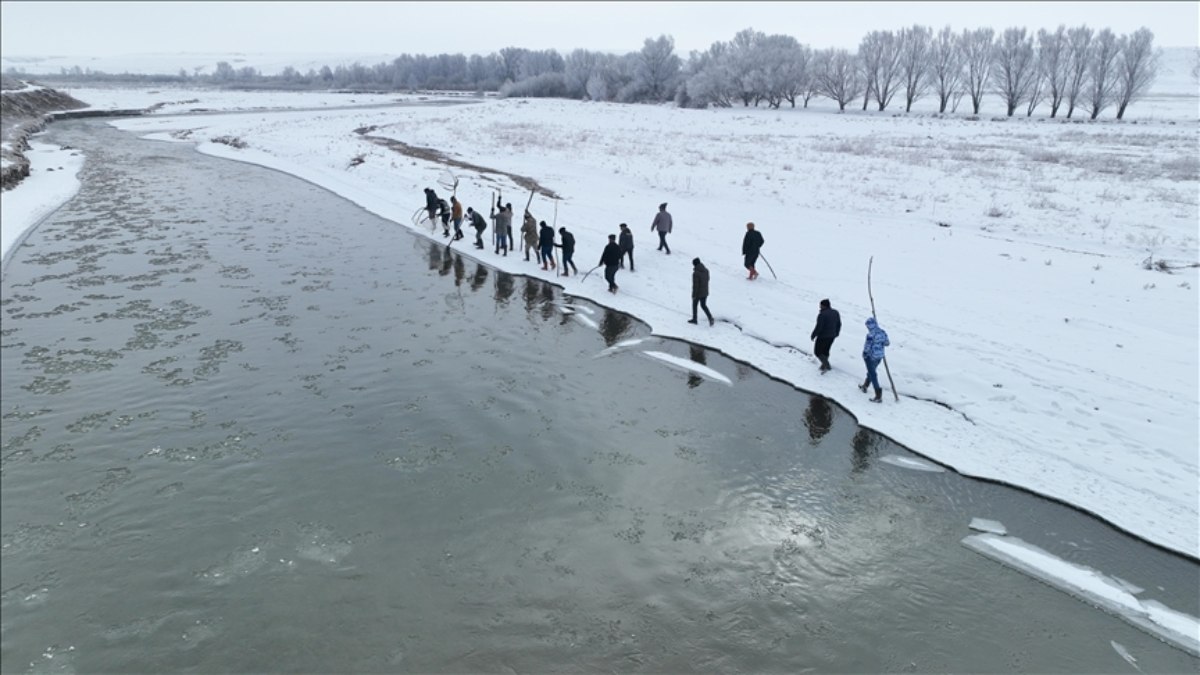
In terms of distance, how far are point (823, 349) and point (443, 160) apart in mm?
33604

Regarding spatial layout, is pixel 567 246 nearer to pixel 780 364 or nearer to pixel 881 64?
pixel 780 364

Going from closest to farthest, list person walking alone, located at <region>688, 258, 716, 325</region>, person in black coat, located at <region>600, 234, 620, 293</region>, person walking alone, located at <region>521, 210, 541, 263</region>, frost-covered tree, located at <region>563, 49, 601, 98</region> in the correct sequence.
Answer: person walking alone, located at <region>688, 258, 716, 325</region> < person in black coat, located at <region>600, 234, 620, 293</region> < person walking alone, located at <region>521, 210, 541, 263</region> < frost-covered tree, located at <region>563, 49, 601, 98</region>

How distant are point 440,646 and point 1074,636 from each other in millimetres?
7378

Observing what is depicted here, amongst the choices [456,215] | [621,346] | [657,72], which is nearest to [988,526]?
[621,346]

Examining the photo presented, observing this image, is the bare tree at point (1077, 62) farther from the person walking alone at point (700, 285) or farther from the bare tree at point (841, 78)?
the person walking alone at point (700, 285)

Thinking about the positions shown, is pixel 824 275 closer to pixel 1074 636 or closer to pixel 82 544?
pixel 1074 636

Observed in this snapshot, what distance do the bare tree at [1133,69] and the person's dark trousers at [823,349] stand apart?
Answer: 84.8m

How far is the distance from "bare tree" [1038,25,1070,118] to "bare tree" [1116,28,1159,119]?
213 inches

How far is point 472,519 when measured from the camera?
9.46 meters

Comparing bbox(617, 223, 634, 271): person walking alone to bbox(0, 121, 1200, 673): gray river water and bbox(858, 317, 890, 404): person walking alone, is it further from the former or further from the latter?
bbox(858, 317, 890, 404): person walking alone

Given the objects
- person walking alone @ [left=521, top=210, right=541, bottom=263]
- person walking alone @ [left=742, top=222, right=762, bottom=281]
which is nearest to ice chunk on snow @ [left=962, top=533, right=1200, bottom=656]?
person walking alone @ [left=742, top=222, right=762, bottom=281]

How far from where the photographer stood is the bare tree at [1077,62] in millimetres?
80375

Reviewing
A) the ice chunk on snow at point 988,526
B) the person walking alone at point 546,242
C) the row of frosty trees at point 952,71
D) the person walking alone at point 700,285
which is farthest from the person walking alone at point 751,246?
the row of frosty trees at point 952,71

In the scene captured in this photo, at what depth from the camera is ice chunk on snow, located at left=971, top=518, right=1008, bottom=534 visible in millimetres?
9844
